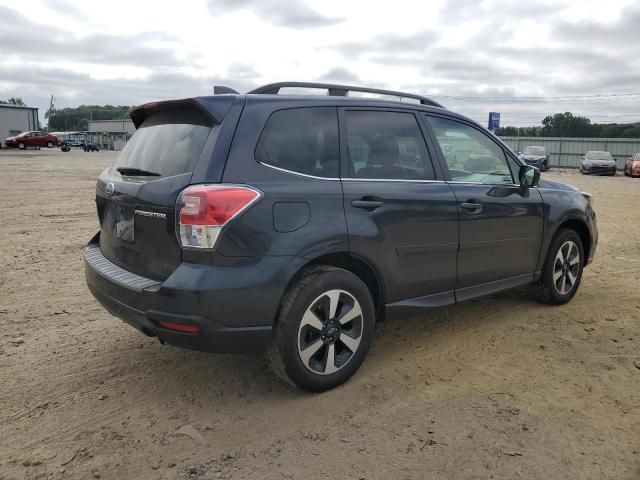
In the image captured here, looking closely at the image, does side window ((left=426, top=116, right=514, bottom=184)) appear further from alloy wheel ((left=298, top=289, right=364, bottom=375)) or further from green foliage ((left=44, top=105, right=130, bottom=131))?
green foliage ((left=44, top=105, right=130, bottom=131))

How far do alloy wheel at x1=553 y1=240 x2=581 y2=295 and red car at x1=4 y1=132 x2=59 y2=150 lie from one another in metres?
52.1

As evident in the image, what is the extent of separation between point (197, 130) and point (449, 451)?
223 centimetres

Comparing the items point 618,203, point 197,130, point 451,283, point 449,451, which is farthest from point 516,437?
point 618,203

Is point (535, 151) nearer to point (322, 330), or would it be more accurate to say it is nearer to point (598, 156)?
point (598, 156)

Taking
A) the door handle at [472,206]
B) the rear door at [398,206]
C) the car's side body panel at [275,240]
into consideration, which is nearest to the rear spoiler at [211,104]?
the car's side body panel at [275,240]

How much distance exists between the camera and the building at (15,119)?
193 ft

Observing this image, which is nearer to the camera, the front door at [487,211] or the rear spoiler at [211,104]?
the rear spoiler at [211,104]

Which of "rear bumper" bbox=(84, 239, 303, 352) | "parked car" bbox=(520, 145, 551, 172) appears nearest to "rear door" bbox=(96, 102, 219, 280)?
"rear bumper" bbox=(84, 239, 303, 352)

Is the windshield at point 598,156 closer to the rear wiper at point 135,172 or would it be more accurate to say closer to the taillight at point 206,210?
the rear wiper at point 135,172

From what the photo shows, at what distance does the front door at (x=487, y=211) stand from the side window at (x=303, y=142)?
0.99 m

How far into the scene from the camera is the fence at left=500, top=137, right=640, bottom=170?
44219 millimetres

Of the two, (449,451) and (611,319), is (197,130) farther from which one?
(611,319)

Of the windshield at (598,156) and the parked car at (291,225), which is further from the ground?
the windshield at (598,156)

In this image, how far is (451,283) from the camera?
4.12 m
